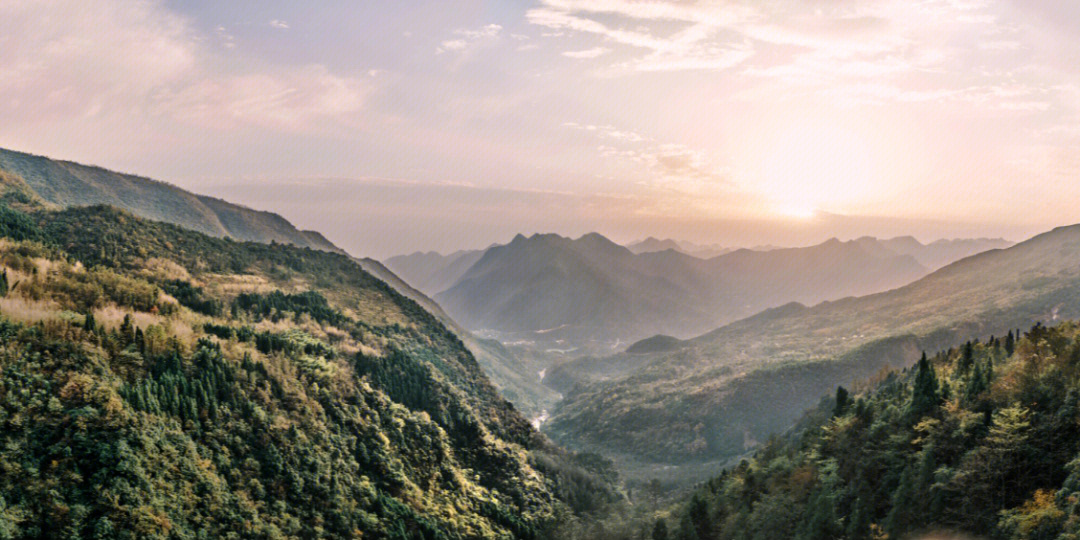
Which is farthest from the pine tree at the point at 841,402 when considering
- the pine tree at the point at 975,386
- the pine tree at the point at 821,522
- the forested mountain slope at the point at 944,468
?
the pine tree at the point at 821,522

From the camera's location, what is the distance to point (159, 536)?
4653cm

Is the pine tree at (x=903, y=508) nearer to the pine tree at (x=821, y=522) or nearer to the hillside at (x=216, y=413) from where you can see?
the pine tree at (x=821, y=522)

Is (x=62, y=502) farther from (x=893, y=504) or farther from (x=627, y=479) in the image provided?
(x=627, y=479)

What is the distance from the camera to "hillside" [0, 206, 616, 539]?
153ft

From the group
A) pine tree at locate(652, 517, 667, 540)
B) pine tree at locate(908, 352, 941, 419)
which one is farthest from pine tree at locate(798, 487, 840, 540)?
pine tree at locate(652, 517, 667, 540)

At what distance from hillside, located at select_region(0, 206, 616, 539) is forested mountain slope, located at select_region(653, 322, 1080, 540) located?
3942 centimetres

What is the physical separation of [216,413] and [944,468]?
7515cm

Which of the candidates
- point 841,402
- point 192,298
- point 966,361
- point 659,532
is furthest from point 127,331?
point 966,361

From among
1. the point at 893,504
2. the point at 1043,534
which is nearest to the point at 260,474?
the point at 893,504

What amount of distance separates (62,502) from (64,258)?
49.8 m

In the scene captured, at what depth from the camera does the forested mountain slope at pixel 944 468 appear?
4831 centimetres

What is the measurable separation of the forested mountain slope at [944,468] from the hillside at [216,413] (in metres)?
39.4

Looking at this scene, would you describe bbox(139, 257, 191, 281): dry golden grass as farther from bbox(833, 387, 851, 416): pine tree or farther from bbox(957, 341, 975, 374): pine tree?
bbox(957, 341, 975, 374): pine tree

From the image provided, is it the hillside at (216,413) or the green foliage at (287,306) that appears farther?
the green foliage at (287,306)
